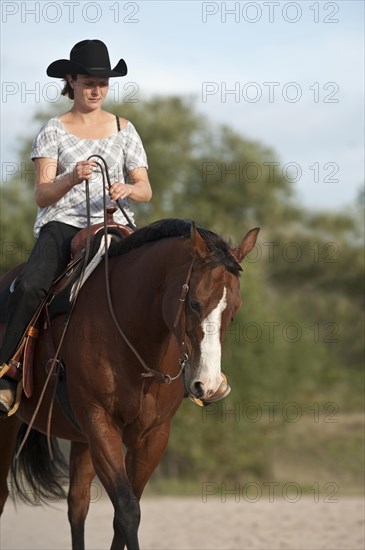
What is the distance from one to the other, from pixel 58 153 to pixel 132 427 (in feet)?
5.94

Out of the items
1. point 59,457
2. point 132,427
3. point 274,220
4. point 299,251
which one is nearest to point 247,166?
point 274,220

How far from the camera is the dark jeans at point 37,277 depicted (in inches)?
244

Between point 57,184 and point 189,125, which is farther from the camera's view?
point 189,125

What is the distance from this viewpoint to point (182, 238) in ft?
17.8

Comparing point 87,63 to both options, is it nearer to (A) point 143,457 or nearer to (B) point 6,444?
(A) point 143,457

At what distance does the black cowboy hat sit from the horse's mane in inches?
43.6

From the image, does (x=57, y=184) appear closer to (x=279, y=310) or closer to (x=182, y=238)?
(x=182, y=238)

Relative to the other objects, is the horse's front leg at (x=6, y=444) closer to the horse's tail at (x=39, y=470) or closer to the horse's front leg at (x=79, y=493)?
the horse's tail at (x=39, y=470)

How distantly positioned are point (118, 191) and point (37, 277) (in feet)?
2.52

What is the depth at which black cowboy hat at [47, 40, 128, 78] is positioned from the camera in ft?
20.4

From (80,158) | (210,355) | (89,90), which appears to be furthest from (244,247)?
(89,90)

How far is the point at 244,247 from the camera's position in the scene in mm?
5211

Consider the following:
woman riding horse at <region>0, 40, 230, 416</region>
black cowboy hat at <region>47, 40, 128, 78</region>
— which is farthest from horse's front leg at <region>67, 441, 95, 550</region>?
black cowboy hat at <region>47, 40, 128, 78</region>

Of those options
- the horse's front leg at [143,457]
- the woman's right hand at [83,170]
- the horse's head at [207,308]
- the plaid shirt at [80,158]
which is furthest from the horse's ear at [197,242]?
the plaid shirt at [80,158]
